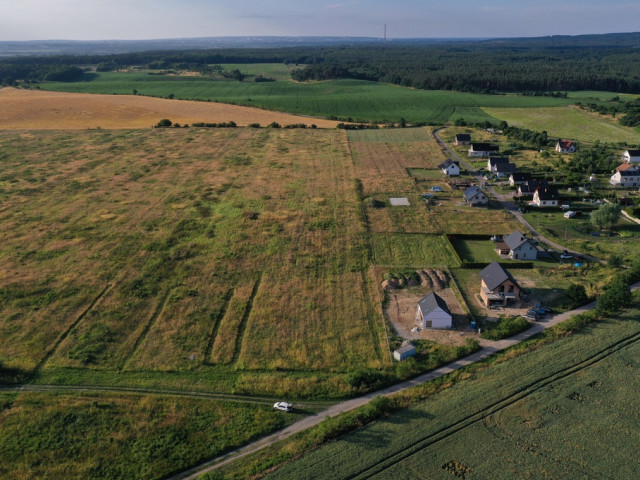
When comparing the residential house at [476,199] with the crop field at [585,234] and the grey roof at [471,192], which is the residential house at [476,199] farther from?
the crop field at [585,234]

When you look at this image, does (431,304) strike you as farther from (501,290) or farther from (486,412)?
(486,412)

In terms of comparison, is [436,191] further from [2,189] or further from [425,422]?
[2,189]

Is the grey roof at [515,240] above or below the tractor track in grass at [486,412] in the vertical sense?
above

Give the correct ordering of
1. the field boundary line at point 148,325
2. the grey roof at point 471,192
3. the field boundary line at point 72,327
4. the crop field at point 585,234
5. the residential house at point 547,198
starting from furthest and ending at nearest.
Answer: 1. the grey roof at point 471,192
2. the residential house at point 547,198
3. the crop field at point 585,234
4. the field boundary line at point 148,325
5. the field boundary line at point 72,327

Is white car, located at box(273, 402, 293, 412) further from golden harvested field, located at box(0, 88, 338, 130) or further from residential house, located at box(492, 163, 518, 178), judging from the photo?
golden harvested field, located at box(0, 88, 338, 130)

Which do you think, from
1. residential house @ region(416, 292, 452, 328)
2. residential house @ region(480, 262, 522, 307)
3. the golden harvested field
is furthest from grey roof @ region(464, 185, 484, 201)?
the golden harvested field

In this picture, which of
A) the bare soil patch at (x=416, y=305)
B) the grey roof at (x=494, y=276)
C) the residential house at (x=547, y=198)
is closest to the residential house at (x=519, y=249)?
the grey roof at (x=494, y=276)
